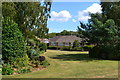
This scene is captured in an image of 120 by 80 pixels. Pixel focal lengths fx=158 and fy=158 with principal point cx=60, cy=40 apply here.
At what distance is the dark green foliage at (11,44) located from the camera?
38.5 feet

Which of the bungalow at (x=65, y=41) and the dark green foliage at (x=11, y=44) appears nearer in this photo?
the dark green foliage at (x=11, y=44)

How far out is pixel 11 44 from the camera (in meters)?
12.0

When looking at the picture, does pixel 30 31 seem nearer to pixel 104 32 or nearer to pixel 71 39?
pixel 104 32

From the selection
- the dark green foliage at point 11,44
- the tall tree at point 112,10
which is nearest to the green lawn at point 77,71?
the dark green foliage at point 11,44

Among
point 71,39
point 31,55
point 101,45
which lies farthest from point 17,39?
point 71,39

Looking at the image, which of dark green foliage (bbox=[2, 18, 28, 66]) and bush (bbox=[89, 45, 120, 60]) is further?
bush (bbox=[89, 45, 120, 60])

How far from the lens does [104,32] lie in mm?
20781

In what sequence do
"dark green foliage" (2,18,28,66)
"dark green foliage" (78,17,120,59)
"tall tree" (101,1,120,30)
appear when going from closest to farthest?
"dark green foliage" (2,18,28,66) < "dark green foliage" (78,17,120,59) < "tall tree" (101,1,120,30)

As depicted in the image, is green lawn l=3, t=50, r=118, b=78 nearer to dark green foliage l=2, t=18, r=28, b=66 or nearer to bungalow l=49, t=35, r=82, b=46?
dark green foliage l=2, t=18, r=28, b=66

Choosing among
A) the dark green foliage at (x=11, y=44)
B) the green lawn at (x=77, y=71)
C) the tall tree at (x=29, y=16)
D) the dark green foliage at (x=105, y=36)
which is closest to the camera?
the green lawn at (x=77, y=71)

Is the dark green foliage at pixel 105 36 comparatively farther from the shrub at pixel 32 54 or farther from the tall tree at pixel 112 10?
the shrub at pixel 32 54

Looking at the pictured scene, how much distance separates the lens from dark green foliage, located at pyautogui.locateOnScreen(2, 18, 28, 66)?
1173cm

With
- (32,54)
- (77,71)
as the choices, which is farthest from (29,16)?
(77,71)

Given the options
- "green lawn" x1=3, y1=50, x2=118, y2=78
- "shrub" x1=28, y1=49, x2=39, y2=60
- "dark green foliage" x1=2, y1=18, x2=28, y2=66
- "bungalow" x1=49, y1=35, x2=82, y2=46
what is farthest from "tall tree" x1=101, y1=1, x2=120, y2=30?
"bungalow" x1=49, y1=35, x2=82, y2=46
